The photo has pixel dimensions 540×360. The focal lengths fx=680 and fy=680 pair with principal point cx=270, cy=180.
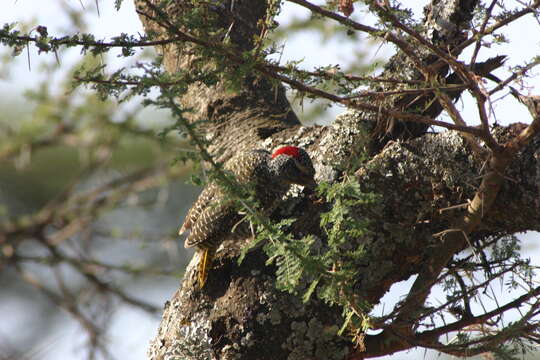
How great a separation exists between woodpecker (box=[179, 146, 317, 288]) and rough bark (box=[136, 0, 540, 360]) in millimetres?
101

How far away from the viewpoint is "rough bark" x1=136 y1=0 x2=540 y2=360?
9.36 feet

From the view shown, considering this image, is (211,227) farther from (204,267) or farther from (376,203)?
(376,203)

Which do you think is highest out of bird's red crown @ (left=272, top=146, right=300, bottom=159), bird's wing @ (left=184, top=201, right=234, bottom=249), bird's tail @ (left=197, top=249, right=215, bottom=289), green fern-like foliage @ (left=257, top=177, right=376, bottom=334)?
bird's red crown @ (left=272, top=146, right=300, bottom=159)

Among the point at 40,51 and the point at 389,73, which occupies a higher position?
the point at 389,73

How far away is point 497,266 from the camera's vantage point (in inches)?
121

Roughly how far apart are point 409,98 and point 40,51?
5.33 feet

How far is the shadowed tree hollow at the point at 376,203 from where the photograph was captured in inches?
98.7

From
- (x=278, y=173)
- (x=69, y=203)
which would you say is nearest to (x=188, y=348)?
(x=278, y=173)

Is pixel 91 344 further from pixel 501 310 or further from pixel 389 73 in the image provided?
pixel 389 73

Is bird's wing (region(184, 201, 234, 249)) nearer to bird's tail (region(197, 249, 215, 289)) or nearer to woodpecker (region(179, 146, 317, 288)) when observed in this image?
woodpecker (region(179, 146, 317, 288))

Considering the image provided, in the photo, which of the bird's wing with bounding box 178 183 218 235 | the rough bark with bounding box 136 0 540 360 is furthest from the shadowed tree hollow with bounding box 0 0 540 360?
the bird's wing with bounding box 178 183 218 235

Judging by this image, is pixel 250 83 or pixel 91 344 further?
pixel 250 83

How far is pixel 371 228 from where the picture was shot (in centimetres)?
296

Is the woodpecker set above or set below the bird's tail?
above
